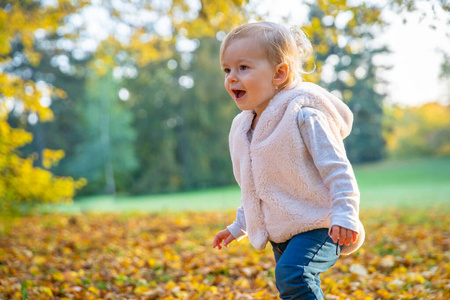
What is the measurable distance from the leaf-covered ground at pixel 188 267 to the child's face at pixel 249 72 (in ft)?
4.73

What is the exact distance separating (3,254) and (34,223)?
14.8 feet

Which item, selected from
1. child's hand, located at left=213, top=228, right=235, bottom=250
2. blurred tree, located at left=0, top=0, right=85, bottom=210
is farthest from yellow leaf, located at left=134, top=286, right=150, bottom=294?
blurred tree, located at left=0, top=0, right=85, bottom=210

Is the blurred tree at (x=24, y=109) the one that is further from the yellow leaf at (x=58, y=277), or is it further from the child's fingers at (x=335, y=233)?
the child's fingers at (x=335, y=233)

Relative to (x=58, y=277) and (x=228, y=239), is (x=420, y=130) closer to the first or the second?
(x=58, y=277)

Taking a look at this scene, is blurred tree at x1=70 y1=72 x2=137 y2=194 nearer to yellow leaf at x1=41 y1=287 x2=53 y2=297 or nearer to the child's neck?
yellow leaf at x1=41 y1=287 x2=53 y2=297

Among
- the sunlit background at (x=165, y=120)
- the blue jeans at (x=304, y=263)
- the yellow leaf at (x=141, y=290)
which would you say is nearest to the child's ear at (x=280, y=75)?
the blue jeans at (x=304, y=263)

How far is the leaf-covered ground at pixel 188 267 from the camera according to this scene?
3.18 meters

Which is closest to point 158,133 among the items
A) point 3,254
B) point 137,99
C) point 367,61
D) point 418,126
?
point 137,99

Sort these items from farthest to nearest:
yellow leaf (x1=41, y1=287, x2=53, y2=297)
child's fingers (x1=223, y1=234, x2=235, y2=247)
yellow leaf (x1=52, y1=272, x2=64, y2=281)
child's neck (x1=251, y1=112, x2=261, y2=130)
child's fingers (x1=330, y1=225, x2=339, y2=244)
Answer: yellow leaf (x1=52, y1=272, x2=64, y2=281), yellow leaf (x1=41, y1=287, x2=53, y2=297), child's fingers (x1=223, y1=234, x2=235, y2=247), child's neck (x1=251, y1=112, x2=261, y2=130), child's fingers (x1=330, y1=225, x2=339, y2=244)

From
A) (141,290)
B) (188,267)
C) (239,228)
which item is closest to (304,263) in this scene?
(239,228)

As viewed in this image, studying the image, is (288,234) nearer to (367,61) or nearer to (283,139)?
(283,139)

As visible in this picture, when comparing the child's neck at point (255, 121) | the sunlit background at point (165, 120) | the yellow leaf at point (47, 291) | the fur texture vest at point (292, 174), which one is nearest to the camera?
the fur texture vest at point (292, 174)

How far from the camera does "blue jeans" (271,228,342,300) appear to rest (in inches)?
72.3

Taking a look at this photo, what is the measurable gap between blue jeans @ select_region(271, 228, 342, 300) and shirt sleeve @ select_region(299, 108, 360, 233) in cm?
20
